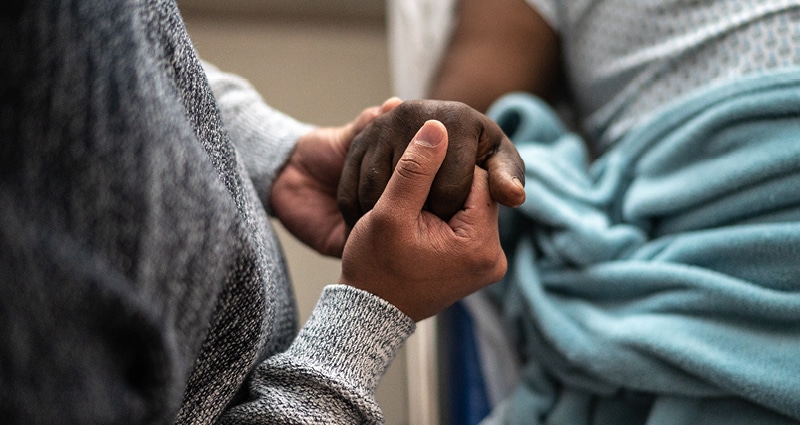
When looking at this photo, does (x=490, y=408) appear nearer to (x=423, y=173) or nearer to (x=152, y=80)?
(x=423, y=173)

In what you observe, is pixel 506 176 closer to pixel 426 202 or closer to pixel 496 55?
pixel 426 202

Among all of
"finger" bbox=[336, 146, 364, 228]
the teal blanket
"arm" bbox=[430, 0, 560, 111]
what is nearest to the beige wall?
"arm" bbox=[430, 0, 560, 111]

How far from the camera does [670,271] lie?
0.58 m

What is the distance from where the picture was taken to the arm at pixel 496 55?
33.2 inches

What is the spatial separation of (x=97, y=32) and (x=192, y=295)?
13 cm

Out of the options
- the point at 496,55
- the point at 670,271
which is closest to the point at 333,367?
the point at 670,271

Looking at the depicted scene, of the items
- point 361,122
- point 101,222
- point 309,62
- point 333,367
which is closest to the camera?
point 101,222

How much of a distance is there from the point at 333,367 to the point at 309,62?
0.92 meters

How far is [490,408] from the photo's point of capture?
784 millimetres

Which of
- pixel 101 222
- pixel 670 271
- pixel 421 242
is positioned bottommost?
pixel 670 271

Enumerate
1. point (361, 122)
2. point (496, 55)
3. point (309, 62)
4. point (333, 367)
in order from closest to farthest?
point (333, 367), point (361, 122), point (496, 55), point (309, 62)

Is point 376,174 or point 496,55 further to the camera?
point 496,55

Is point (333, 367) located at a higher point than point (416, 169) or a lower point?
lower

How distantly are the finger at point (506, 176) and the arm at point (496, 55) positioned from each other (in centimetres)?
36
